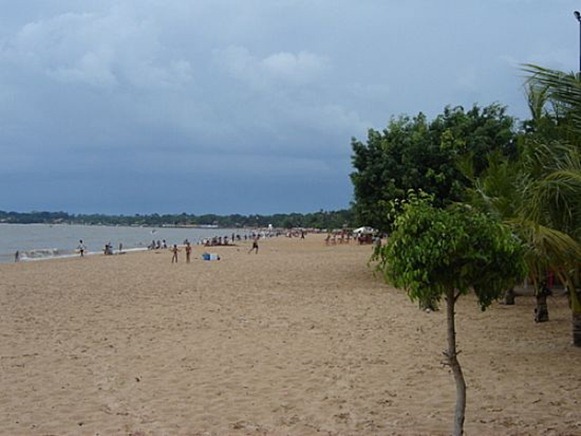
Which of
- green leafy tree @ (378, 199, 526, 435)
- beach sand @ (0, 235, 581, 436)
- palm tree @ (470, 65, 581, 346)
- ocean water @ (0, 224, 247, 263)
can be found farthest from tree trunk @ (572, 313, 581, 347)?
ocean water @ (0, 224, 247, 263)

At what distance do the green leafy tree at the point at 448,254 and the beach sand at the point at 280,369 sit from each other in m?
2.10

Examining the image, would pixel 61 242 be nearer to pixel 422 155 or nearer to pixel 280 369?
pixel 422 155

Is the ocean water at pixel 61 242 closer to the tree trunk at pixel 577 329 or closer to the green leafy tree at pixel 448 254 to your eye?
the tree trunk at pixel 577 329

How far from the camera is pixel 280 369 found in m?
9.65

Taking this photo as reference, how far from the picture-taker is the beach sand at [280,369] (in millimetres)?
7074

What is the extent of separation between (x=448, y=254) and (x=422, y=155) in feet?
54.6

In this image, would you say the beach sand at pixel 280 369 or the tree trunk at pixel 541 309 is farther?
the tree trunk at pixel 541 309

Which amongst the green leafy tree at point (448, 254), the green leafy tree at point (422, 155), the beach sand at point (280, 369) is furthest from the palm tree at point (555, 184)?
the green leafy tree at point (422, 155)

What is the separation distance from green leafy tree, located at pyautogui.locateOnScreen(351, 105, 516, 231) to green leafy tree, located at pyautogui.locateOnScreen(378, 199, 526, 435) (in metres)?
14.5

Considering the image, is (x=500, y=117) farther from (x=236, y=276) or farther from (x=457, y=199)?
(x=236, y=276)

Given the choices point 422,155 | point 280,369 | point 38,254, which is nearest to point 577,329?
point 280,369

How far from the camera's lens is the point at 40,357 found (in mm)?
10859

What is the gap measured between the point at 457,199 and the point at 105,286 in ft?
40.3

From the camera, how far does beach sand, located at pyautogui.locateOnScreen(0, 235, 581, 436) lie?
279 inches
